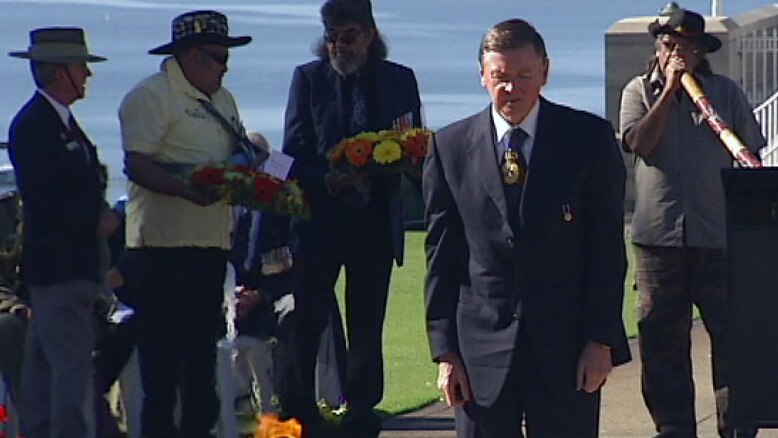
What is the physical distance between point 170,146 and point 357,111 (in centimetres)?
113

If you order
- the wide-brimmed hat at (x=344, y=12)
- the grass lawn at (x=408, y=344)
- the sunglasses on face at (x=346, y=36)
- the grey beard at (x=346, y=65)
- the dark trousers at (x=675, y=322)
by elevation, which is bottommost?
the grass lawn at (x=408, y=344)

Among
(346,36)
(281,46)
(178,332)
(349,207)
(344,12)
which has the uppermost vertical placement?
(344,12)

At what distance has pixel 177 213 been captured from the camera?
903cm

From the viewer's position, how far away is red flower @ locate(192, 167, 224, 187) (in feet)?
29.0

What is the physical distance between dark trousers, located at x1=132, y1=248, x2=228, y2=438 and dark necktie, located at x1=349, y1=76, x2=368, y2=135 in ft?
3.37

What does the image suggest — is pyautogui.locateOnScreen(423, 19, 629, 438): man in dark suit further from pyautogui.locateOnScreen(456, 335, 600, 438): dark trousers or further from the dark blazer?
the dark blazer

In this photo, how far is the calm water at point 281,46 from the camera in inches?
939

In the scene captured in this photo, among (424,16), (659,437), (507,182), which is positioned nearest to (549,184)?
(507,182)

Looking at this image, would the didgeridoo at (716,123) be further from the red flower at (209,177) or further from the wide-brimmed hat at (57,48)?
the wide-brimmed hat at (57,48)

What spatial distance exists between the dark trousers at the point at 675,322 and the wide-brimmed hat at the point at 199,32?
2168 mm

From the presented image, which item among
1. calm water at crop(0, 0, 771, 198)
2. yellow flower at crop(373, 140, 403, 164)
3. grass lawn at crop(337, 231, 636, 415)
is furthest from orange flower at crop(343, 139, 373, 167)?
calm water at crop(0, 0, 771, 198)

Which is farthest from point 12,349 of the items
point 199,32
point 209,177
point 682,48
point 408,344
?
point 408,344

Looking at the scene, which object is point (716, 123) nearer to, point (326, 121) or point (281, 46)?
point (326, 121)

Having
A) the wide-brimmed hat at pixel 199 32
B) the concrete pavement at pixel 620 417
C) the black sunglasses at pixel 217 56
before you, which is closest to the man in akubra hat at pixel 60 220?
the wide-brimmed hat at pixel 199 32
